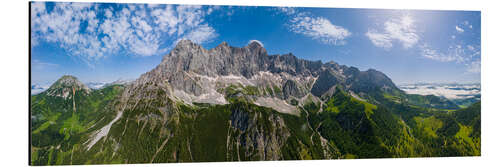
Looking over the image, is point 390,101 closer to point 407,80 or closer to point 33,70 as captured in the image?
point 407,80

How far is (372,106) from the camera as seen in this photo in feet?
49.6

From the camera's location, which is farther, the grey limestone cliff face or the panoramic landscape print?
the grey limestone cliff face

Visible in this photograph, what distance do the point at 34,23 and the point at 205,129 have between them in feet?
43.3

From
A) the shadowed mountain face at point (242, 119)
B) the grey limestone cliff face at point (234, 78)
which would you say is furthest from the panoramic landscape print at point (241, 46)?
the grey limestone cliff face at point (234, 78)

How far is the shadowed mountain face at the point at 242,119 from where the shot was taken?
392 inches

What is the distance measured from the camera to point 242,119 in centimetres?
1652

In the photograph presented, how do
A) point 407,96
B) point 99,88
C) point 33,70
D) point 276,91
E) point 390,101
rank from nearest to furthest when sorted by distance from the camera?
point 33,70, point 99,88, point 407,96, point 390,101, point 276,91

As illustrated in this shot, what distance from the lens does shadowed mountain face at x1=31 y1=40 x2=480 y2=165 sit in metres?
9.95

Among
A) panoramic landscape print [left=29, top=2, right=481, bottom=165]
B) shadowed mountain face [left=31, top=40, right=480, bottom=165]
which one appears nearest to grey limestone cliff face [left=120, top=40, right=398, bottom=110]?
shadowed mountain face [left=31, top=40, right=480, bottom=165]

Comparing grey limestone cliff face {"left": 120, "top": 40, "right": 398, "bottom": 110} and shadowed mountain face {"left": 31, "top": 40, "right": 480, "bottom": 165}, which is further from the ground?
grey limestone cliff face {"left": 120, "top": 40, "right": 398, "bottom": 110}

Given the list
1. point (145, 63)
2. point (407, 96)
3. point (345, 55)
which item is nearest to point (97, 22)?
point (145, 63)

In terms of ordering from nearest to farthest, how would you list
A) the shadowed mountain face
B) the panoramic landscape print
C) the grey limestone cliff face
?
the panoramic landscape print → the shadowed mountain face → the grey limestone cliff face

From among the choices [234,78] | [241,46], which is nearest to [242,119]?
[241,46]

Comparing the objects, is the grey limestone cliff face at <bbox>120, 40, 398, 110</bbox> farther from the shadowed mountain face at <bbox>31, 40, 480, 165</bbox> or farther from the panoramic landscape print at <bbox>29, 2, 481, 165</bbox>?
the panoramic landscape print at <bbox>29, 2, 481, 165</bbox>
